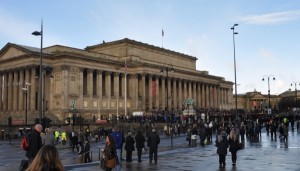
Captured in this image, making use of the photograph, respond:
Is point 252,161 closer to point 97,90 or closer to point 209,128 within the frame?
point 209,128

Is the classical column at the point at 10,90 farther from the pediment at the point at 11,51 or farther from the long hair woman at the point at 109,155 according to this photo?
the long hair woman at the point at 109,155

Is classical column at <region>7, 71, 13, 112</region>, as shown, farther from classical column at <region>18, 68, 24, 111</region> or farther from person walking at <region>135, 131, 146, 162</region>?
person walking at <region>135, 131, 146, 162</region>

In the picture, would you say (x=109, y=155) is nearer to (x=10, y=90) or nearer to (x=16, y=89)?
(x=16, y=89)

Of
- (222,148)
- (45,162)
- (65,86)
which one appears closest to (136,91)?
(65,86)

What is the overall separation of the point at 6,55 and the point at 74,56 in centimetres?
1497

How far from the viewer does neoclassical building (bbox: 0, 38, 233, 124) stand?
7131 centimetres

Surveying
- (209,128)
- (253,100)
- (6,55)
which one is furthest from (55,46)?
(253,100)

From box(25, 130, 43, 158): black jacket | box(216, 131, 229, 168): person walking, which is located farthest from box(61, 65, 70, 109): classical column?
box(25, 130, 43, 158): black jacket

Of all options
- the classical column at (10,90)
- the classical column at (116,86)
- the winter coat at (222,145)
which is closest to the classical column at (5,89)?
the classical column at (10,90)

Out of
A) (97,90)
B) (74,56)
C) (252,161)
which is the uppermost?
(74,56)

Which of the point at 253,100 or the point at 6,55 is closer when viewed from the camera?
the point at 6,55

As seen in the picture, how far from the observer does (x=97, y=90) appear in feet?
258

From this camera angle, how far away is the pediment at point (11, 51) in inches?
2847

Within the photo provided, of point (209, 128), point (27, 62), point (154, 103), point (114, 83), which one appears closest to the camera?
point (209, 128)
